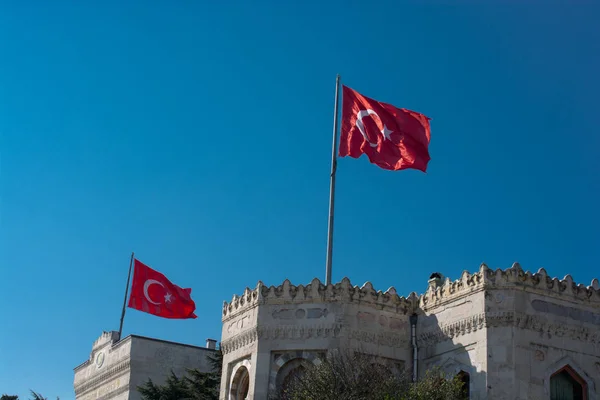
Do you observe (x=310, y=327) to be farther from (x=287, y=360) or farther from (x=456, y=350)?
(x=456, y=350)

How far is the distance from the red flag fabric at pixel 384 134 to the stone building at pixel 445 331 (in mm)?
4047

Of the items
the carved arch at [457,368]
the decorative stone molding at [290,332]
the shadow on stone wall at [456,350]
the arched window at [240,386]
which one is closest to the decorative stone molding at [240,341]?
the decorative stone molding at [290,332]

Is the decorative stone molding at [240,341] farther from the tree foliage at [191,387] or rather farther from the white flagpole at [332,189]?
the tree foliage at [191,387]

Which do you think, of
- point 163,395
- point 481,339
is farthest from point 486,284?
point 163,395

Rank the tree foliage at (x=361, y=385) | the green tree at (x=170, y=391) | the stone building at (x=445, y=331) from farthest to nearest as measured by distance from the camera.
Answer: the green tree at (x=170, y=391)
the stone building at (x=445, y=331)
the tree foliage at (x=361, y=385)

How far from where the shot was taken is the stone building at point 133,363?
42.1m

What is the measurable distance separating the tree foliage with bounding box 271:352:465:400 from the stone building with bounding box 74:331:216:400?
17264mm

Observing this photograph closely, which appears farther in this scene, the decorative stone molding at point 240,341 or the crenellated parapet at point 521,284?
the decorative stone molding at point 240,341

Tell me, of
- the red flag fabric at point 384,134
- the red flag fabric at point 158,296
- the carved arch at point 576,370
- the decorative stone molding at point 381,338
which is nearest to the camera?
the carved arch at point 576,370

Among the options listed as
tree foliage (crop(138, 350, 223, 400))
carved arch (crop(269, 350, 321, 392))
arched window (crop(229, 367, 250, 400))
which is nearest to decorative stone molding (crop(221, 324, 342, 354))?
carved arch (crop(269, 350, 321, 392))

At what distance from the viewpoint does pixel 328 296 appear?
28344 mm

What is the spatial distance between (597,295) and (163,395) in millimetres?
19268

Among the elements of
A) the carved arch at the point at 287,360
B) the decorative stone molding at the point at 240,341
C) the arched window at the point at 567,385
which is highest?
the decorative stone molding at the point at 240,341

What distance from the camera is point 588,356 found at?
27.0 meters
